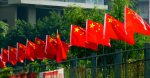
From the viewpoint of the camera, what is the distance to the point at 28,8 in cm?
9788

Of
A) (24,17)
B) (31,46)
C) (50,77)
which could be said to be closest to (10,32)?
(24,17)

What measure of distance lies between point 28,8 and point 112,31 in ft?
265

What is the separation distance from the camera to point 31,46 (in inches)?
1215

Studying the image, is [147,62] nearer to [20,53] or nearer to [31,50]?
[31,50]

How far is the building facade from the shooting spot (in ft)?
315

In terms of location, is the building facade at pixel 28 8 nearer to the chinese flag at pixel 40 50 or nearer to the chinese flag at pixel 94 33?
the chinese flag at pixel 40 50

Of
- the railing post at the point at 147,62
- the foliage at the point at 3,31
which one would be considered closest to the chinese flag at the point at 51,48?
the railing post at the point at 147,62

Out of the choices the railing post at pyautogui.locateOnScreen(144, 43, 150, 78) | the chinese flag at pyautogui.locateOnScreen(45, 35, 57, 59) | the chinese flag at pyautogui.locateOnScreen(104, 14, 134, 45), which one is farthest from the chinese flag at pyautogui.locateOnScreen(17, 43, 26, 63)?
the railing post at pyautogui.locateOnScreen(144, 43, 150, 78)

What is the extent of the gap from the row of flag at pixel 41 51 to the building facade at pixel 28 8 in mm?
61335

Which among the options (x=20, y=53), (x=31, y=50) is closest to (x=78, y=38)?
(x=31, y=50)

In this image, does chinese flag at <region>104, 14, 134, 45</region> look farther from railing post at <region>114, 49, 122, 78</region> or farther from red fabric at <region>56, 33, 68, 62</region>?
red fabric at <region>56, 33, 68, 62</region>

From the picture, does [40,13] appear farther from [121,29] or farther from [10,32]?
[121,29]

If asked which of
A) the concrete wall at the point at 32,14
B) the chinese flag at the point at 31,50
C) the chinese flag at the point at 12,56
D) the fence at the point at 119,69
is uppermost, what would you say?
the concrete wall at the point at 32,14

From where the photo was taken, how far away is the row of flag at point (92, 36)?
620 inches
